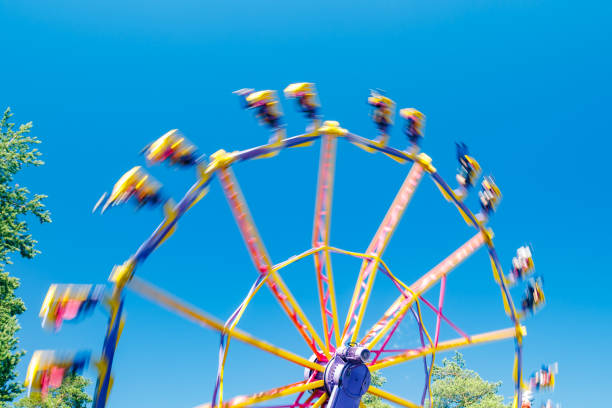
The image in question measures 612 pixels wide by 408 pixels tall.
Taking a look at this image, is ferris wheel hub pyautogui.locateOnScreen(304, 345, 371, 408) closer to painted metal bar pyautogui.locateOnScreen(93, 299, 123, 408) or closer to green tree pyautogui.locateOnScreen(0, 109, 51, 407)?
painted metal bar pyautogui.locateOnScreen(93, 299, 123, 408)

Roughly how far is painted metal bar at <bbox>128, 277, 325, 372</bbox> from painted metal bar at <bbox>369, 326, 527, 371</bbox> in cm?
231

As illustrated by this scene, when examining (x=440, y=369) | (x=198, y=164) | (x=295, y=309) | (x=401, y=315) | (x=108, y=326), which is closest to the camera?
(x=108, y=326)

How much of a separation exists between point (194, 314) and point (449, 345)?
6077 millimetres

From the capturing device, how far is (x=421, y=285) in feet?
38.6

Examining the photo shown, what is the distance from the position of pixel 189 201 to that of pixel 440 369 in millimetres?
33274

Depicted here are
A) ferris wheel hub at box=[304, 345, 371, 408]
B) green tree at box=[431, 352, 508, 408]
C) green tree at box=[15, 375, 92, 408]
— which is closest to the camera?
ferris wheel hub at box=[304, 345, 371, 408]

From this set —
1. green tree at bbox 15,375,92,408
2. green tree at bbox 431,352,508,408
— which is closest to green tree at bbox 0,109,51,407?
green tree at bbox 15,375,92,408

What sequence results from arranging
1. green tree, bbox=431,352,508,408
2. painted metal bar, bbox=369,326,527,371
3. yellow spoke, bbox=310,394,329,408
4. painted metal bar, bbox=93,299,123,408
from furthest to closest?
green tree, bbox=431,352,508,408 < painted metal bar, bbox=369,326,527,371 < yellow spoke, bbox=310,394,329,408 < painted metal bar, bbox=93,299,123,408

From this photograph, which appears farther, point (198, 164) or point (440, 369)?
point (440, 369)

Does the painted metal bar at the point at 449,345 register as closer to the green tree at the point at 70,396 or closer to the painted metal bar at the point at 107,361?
the painted metal bar at the point at 107,361

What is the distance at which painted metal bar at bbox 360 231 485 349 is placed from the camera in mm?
11039

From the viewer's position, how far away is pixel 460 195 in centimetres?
1275

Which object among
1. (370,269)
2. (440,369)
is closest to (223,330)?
(370,269)

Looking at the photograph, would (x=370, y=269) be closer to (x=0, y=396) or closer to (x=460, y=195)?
(x=460, y=195)
